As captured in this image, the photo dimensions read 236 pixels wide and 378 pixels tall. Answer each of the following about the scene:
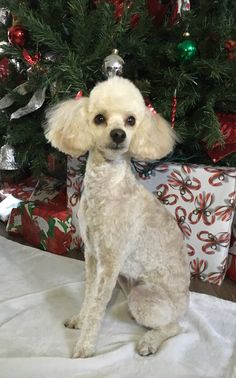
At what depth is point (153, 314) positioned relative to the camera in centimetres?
99

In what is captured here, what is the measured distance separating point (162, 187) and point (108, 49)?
499 millimetres

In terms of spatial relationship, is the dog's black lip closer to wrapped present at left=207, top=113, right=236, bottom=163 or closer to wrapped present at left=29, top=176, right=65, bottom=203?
wrapped present at left=207, top=113, right=236, bottom=163

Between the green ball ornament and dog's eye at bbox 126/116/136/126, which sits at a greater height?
the green ball ornament

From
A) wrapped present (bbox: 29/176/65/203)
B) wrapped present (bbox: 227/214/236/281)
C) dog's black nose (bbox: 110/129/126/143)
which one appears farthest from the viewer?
wrapped present (bbox: 29/176/65/203)

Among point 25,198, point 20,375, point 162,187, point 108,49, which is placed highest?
point 108,49

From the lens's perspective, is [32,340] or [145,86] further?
[145,86]

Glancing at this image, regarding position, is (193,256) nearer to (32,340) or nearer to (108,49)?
(32,340)

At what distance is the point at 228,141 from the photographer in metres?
1.24

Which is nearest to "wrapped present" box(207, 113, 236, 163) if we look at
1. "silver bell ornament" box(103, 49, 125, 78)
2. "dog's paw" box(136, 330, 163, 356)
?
"silver bell ornament" box(103, 49, 125, 78)

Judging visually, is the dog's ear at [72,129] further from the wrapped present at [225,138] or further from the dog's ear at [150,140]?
the wrapped present at [225,138]

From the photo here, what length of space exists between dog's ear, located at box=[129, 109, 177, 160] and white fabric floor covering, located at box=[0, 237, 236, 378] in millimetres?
505

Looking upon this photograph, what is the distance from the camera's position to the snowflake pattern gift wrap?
4.18ft

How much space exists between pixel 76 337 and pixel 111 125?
0.59 metres

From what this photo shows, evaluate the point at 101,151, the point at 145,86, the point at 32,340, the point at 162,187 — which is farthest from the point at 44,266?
the point at 145,86
